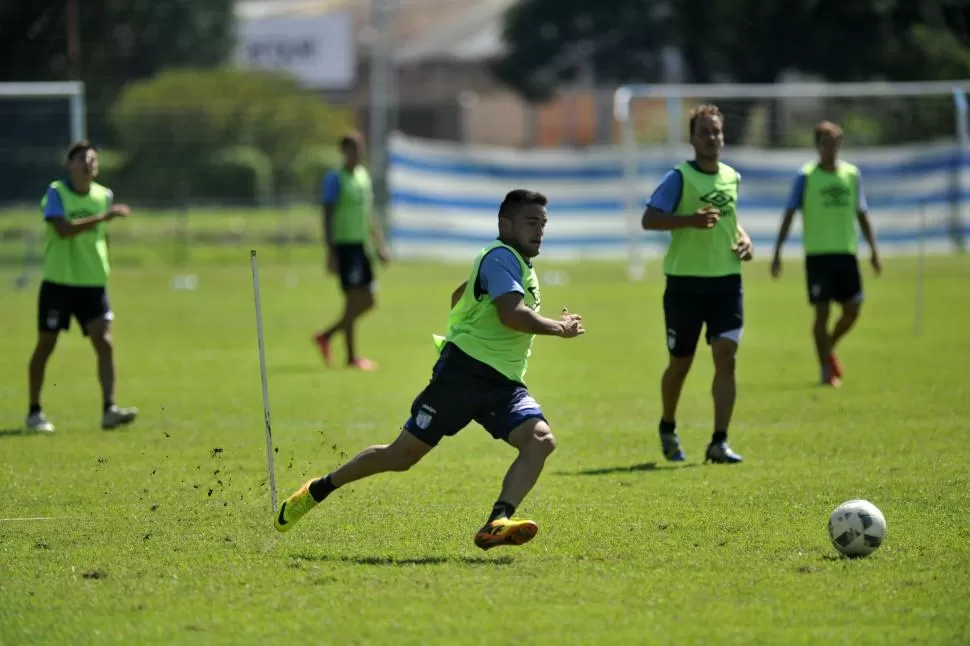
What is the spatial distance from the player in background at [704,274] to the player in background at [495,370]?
116 inches

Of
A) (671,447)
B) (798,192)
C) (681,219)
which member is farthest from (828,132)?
(671,447)

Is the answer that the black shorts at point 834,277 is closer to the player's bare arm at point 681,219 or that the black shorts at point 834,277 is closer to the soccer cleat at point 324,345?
the player's bare arm at point 681,219

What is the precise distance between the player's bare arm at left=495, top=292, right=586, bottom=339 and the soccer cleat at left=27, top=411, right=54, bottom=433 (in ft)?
20.5

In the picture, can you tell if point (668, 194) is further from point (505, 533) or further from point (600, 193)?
point (600, 193)

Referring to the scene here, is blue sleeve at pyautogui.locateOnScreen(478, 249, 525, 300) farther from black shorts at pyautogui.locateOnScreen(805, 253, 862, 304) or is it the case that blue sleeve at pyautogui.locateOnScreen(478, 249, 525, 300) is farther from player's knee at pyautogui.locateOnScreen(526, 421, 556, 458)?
black shorts at pyautogui.locateOnScreen(805, 253, 862, 304)

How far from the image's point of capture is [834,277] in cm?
1469

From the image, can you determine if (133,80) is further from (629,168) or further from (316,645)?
(316,645)

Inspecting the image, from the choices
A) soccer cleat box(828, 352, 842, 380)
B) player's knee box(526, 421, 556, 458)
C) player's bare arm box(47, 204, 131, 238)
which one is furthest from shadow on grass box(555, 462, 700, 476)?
soccer cleat box(828, 352, 842, 380)

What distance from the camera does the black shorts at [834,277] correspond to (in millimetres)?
14602

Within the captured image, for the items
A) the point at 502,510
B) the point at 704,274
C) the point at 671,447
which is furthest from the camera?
the point at 671,447

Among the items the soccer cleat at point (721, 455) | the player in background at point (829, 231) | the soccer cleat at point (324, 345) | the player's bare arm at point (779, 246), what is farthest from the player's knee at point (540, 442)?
the soccer cleat at point (324, 345)

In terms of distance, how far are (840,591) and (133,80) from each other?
45619 mm

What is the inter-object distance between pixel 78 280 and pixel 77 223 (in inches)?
21.0

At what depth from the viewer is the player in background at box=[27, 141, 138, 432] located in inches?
489
